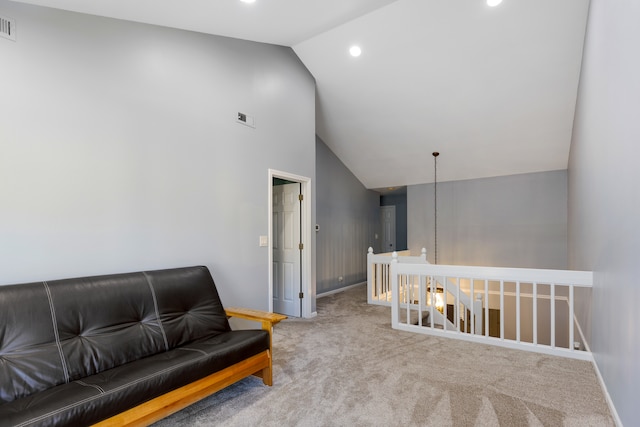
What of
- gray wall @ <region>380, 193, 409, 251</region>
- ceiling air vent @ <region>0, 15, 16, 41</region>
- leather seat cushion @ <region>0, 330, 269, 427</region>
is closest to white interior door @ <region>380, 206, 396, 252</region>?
gray wall @ <region>380, 193, 409, 251</region>

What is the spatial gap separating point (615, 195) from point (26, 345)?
3.69 m

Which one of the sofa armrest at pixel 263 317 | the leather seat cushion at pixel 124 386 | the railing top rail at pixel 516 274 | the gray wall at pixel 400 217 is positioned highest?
the gray wall at pixel 400 217

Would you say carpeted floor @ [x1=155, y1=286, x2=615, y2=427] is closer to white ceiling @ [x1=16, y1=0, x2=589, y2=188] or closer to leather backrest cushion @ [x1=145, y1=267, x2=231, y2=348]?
leather backrest cushion @ [x1=145, y1=267, x2=231, y2=348]

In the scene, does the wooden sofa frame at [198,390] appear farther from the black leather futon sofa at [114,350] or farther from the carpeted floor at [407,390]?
the carpeted floor at [407,390]

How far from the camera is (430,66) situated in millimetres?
4430

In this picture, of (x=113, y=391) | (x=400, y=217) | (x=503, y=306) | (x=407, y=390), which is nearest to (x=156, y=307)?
(x=113, y=391)

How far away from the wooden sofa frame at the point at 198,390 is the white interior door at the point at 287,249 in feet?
6.29

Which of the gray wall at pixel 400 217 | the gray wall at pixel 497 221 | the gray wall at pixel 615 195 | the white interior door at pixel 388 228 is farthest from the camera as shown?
the gray wall at pixel 400 217

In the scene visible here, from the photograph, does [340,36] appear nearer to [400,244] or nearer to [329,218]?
[329,218]

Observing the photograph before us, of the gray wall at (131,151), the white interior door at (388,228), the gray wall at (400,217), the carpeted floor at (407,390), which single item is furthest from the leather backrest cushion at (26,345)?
the gray wall at (400,217)

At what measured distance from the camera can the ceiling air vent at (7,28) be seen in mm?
2225

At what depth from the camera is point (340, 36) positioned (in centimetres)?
428

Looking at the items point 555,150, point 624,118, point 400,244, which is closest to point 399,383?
point 624,118

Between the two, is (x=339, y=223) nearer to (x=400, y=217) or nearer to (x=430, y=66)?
(x=400, y=217)
